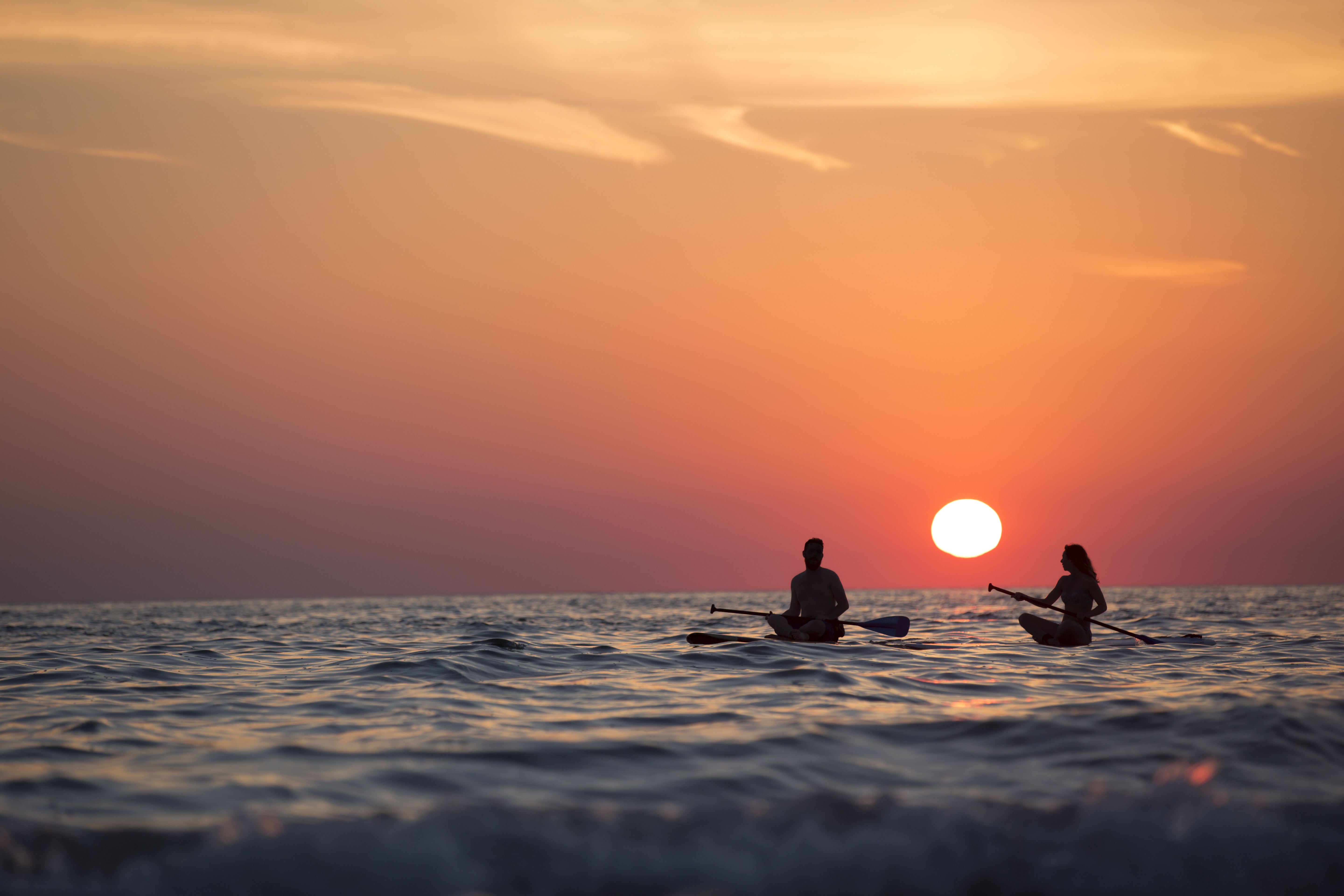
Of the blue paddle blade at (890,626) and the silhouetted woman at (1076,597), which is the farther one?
the blue paddle blade at (890,626)

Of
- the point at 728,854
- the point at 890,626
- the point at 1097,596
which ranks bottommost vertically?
the point at 890,626

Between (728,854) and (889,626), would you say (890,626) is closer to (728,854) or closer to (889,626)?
(889,626)

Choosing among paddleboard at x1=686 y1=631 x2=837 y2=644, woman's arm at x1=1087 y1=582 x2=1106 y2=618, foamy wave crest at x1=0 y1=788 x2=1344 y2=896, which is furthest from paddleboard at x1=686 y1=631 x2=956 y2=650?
foamy wave crest at x1=0 y1=788 x2=1344 y2=896

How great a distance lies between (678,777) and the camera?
710 cm

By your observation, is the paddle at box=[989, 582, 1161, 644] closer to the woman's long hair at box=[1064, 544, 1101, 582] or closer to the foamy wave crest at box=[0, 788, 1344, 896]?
the woman's long hair at box=[1064, 544, 1101, 582]

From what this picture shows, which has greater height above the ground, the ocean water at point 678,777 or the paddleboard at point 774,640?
the ocean water at point 678,777

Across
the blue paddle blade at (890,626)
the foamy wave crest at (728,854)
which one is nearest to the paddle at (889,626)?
the blue paddle blade at (890,626)

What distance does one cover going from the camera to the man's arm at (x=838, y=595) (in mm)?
16906

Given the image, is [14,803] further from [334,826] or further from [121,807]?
[334,826]

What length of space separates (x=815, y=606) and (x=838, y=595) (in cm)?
47

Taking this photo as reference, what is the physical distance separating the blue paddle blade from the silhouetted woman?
278 centimetres

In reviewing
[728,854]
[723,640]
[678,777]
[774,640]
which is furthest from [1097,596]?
[728,854]

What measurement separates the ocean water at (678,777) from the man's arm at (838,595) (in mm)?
2178

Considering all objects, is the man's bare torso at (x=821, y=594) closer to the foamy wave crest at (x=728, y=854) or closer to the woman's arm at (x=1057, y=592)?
the woman's arm at (x=1057, y=592)
